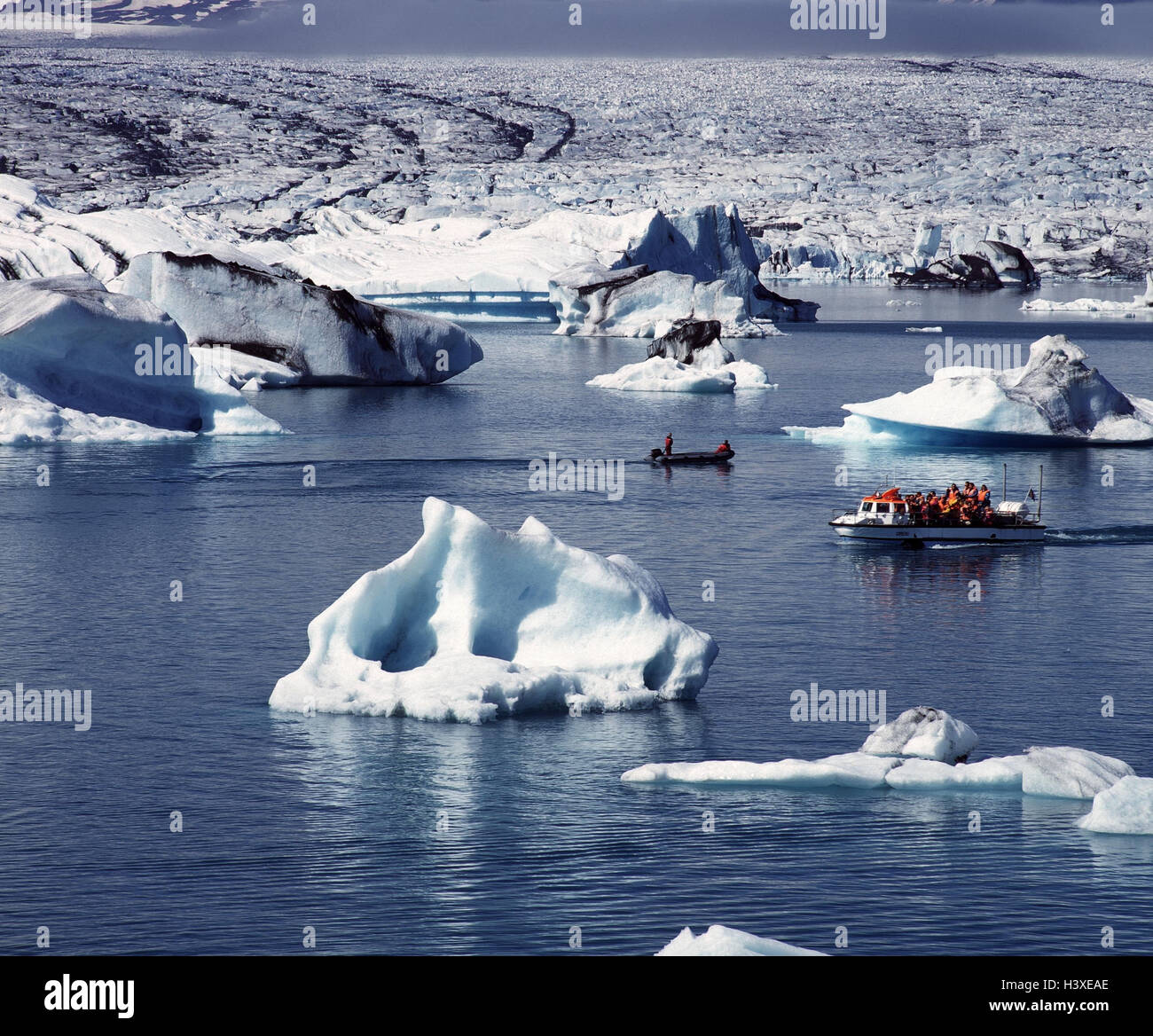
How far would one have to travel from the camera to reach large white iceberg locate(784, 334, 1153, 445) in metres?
49.2

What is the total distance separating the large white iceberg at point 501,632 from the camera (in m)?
21.8

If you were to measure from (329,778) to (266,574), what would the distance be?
42.2 ft

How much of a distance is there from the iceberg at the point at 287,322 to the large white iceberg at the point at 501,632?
41883 mm

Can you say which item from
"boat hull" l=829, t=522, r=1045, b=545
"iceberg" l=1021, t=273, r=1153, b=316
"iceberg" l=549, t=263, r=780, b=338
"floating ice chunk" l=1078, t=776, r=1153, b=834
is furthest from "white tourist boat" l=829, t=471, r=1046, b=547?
"iceberg" l=1021, t=273, r=1153, b=316

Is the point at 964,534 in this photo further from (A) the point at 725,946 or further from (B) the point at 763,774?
(A) the point at 725,946

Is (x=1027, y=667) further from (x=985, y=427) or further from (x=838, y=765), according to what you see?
(x=985, y=427)

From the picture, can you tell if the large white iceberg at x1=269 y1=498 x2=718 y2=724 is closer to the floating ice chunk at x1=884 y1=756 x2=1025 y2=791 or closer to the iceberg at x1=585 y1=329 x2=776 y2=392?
the floating ice chunk at x1=884 y1=756 x2=1025 y2=791

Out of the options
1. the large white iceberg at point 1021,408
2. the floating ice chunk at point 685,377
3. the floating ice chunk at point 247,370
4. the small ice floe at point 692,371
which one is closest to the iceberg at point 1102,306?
the small ice floe at point 692,371

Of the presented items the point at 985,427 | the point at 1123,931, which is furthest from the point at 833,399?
the point at 1123,931

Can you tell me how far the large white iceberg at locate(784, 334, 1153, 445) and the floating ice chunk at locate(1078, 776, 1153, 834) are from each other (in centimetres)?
3263

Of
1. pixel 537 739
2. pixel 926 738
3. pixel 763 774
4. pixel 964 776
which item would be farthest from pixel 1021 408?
pixel 763 774

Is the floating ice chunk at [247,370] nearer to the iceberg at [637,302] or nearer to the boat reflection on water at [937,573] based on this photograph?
the iceberg at [637,302]

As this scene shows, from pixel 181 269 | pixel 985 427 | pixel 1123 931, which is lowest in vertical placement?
pixel 1123 931
